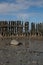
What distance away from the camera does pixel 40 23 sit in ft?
101

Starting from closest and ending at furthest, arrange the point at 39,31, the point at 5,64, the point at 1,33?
the point at 5,64, the point at 39,31, the point at 1,33

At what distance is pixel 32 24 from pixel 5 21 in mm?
3511

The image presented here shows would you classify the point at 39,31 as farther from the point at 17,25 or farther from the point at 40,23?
the point at 17,25

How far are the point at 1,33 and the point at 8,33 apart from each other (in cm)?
118

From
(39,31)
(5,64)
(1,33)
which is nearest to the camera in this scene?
(5,64)

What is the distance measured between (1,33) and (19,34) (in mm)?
2576

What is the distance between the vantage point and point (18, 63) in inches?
282

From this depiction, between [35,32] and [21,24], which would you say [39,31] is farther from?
[21,24]

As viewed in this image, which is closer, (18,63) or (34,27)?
(18,63)

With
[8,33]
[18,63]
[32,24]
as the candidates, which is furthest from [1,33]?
[18,63]

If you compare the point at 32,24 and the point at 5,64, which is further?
the point at 32,24

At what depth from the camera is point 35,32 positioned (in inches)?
1234

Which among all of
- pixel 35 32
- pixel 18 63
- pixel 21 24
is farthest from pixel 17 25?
pixel 18 63

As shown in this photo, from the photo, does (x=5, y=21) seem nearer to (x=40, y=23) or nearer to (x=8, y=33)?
(x=8, y=33)
